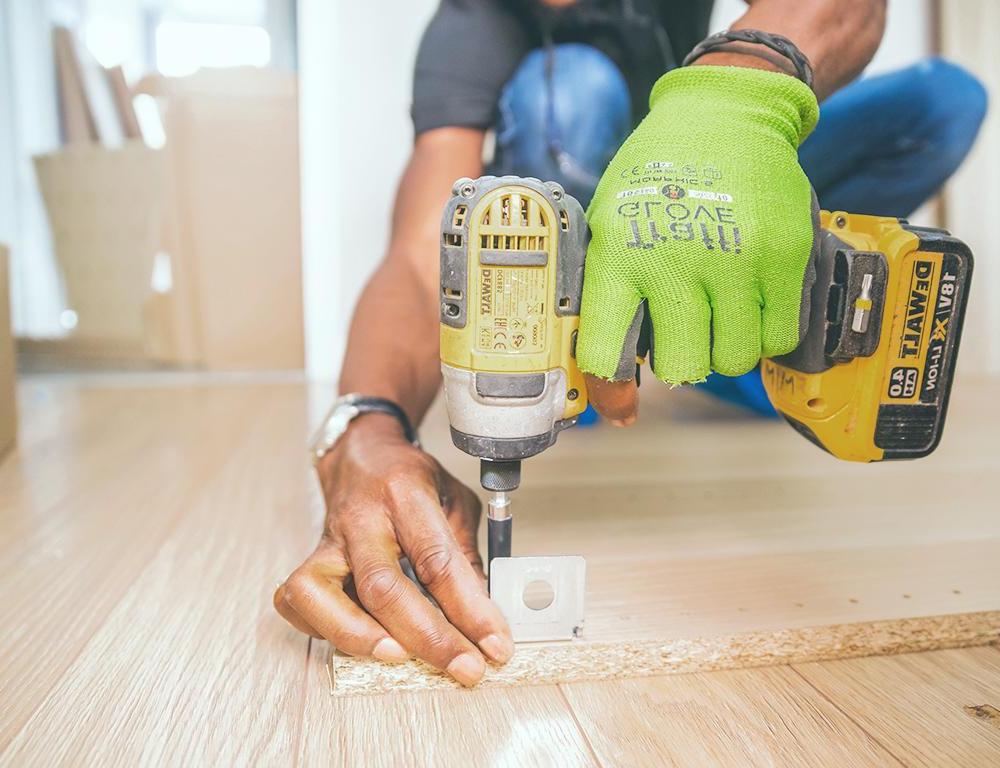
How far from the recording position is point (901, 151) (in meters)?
1.68

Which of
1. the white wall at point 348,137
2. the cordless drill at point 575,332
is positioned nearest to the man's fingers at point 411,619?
the cordless drill at point 575,332

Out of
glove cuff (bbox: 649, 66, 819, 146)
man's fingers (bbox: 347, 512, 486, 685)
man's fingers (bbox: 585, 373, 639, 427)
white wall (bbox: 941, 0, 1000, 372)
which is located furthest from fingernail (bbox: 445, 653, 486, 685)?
white wall (bbox: 941, 0, 1000, 372)

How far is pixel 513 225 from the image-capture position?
74 centimetres

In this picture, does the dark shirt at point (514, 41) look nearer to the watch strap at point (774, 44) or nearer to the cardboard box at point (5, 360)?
the watch strap at point (774, 44)

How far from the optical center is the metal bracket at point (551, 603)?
2.81 ft

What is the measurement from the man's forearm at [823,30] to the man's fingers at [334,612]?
70 centimetres

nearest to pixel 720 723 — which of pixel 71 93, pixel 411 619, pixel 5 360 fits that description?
pixel 411 619

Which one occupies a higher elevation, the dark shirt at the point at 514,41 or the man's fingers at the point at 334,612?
the dark shirt at the point at 514,41

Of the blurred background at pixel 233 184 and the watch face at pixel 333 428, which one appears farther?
the blurred background at pixel 233 184

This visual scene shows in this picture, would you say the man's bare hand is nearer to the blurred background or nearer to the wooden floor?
the wooden floor

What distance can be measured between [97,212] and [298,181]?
80cm

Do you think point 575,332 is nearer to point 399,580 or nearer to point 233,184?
point 399,580

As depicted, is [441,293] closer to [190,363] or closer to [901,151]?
[901,151]

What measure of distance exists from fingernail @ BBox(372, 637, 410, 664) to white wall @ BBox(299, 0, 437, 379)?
2.00m
